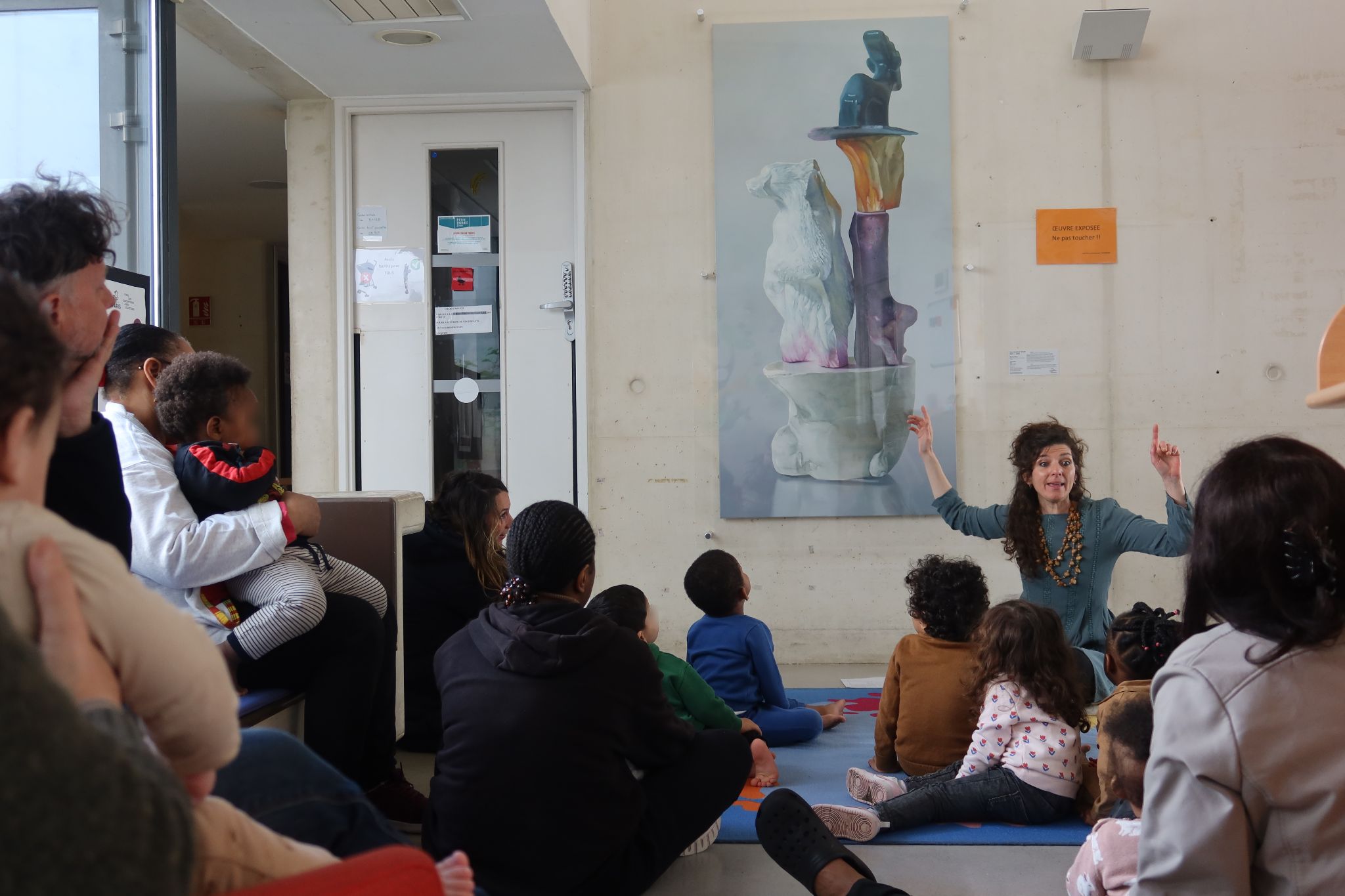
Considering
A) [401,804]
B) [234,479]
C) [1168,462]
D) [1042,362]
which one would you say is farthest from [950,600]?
[1042,362]

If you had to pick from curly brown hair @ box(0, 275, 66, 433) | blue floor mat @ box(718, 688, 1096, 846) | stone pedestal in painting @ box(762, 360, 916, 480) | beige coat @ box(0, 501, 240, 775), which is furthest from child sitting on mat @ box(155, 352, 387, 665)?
stone pedestal in painting @ box(762, 360, 916, 480)

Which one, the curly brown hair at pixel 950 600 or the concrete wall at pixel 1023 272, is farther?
the concrete wall at pixel 1023 272

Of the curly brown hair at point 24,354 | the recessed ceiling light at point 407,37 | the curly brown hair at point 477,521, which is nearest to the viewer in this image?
the curly brown hair at point 24,354

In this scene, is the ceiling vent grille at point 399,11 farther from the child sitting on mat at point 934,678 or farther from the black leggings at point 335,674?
the child sitting on mat at point 934,678

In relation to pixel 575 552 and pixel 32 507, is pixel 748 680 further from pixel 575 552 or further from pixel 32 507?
pixel 32 507

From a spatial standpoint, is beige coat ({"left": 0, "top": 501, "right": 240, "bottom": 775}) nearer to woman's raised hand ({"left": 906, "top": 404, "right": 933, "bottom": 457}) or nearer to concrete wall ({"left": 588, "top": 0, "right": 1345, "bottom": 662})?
woman's raised hand ({"left": 906, "top": 404, "right": 933, "bottom": 457})

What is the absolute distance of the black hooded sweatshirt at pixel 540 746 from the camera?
1694 millimetres

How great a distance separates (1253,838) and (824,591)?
3501mm

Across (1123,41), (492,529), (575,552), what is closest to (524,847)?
(575,552)

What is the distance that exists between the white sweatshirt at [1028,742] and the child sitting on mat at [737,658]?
82 centimetres

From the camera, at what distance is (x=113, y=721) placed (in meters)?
0.69

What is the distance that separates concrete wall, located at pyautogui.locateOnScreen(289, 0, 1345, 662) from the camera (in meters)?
4.51

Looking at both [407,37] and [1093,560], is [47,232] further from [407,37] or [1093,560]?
[1093,560]

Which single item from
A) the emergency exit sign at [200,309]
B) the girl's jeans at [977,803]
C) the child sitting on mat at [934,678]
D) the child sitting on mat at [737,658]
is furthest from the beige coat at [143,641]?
the emergency exit sign at [200,309]
